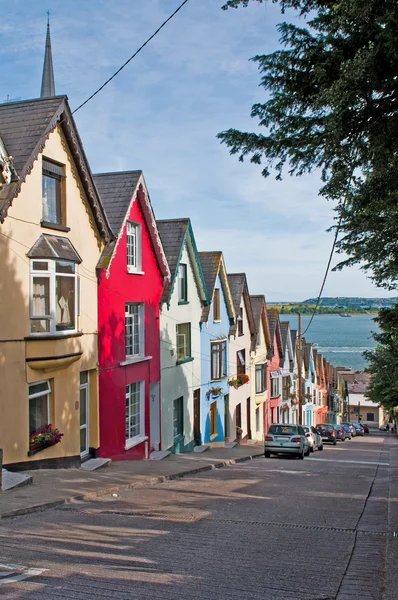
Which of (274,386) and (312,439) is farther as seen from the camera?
(274,386)

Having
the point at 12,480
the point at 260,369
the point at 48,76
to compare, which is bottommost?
the point at 12,480

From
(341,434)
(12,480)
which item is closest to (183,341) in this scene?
(12,480)

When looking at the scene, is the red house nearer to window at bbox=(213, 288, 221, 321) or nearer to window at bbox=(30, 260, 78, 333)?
window at bbox=(30, 260, 78, 333)

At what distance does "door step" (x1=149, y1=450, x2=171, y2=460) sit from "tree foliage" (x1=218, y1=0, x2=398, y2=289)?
1336cm

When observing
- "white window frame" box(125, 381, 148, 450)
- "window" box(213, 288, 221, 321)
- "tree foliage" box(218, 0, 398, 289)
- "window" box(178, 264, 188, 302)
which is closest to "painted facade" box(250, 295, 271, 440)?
"window" box(213, 288, 221, 321)

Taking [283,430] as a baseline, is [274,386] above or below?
above

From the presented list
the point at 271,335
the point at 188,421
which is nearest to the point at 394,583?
the point at 188,421

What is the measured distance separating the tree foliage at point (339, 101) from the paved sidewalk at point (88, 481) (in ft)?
23.3

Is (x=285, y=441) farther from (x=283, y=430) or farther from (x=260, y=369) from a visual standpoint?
(x=260, y=369)

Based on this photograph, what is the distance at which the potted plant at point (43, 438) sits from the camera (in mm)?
14383

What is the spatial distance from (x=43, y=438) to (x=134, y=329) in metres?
6.99

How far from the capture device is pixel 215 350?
3050 cm

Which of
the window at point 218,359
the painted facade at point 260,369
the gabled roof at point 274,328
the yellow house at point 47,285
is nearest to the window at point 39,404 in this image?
the yellow house at point 47,285

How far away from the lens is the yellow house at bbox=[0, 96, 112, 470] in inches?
540
